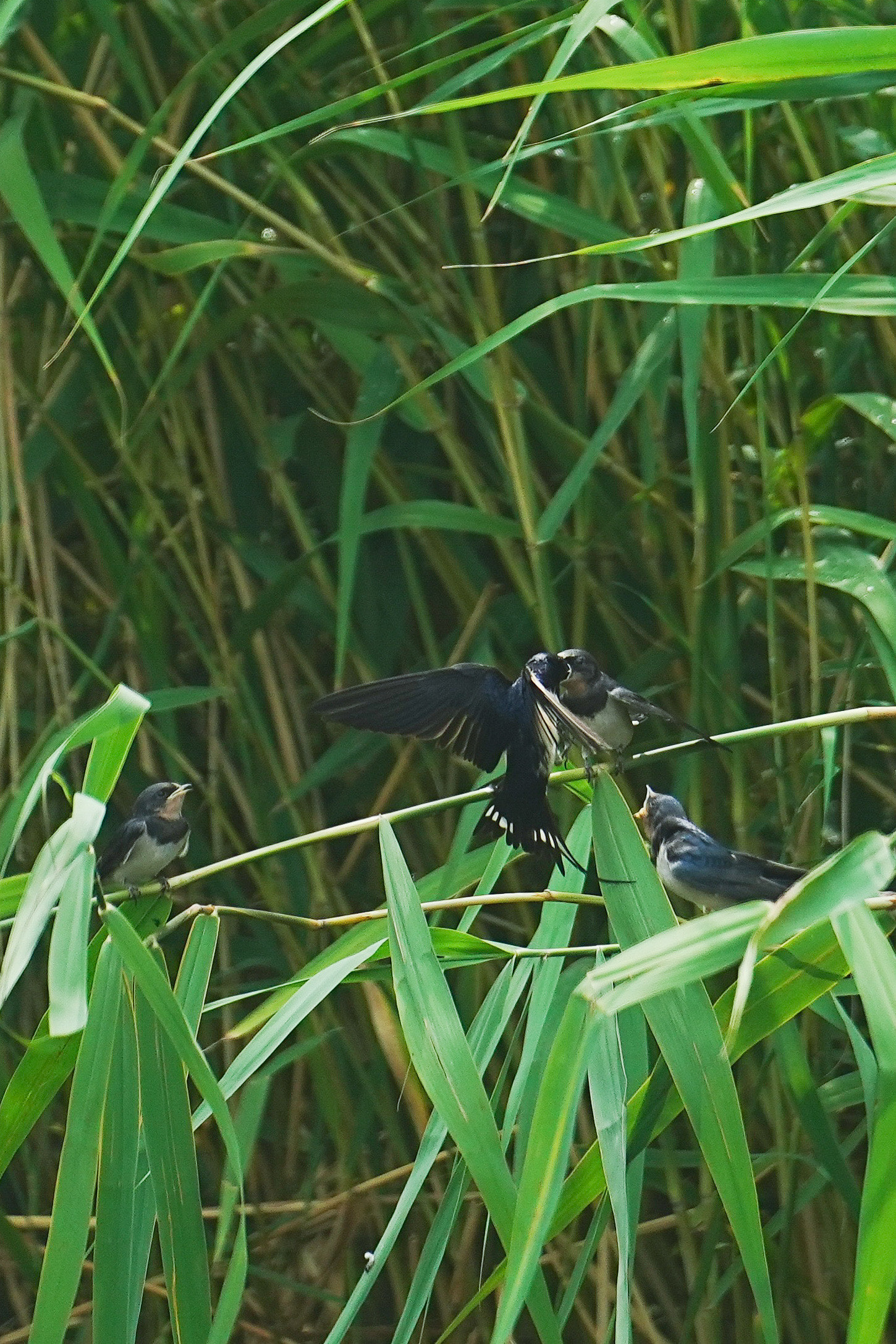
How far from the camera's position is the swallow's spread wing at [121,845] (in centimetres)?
184

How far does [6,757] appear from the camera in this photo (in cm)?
198

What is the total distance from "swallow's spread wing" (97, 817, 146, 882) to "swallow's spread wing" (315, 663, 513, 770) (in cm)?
52

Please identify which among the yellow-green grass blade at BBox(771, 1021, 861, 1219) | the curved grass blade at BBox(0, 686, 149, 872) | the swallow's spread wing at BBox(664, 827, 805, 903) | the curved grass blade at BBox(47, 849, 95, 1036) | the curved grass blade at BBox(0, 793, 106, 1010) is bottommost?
the yellow-green grass blade at BBox(771, 1021, 861, 1219)

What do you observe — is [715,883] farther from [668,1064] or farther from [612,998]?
[612,998]

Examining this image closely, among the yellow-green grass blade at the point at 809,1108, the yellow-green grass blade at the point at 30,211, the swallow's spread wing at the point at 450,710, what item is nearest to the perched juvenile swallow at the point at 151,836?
the swallow's spread wing at the point at 450,710

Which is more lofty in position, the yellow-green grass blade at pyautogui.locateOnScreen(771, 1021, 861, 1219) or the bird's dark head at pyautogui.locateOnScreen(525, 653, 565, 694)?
the bird's dark head at pyautogui.locateOnScreen(525, 653, 565, 694)

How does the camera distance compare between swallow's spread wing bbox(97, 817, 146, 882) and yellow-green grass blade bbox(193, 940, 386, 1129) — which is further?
swallow's spread wing bbox(97, 817, 146, 882)

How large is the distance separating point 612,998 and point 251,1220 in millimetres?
1227

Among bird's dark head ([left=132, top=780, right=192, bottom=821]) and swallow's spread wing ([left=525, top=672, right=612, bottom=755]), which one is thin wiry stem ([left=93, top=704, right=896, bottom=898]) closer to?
swallow's spread wing ([left=525, top=672, right=612, bottom=755])

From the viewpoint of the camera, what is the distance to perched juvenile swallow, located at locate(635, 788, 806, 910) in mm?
1440

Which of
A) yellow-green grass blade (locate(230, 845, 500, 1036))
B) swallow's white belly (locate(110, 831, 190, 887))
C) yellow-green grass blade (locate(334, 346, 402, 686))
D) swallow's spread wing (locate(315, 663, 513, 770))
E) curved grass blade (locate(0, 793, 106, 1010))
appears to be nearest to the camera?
curved grass blade (locate(0, 793, 106, 1010))

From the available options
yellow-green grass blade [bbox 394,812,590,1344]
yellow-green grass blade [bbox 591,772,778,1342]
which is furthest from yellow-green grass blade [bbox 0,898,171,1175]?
yellow-green grass blade [bbox 591,772,778,1342]

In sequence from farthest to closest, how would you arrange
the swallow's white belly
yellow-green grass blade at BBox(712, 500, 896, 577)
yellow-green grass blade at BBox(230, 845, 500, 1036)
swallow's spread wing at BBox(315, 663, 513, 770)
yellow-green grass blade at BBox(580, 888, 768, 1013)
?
the swallow's white belly → yellow-green grass blade at BBox(712, 500, 896, 577) → swallow's spread wing at BBox(315, 663, 513, 770) → yellow-green grass blade at BBox(230, 845, 500, 1036) → yellow-green grass blade at BBox(580, 888, 768, 1013)

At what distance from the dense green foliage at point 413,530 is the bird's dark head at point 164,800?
5cm
